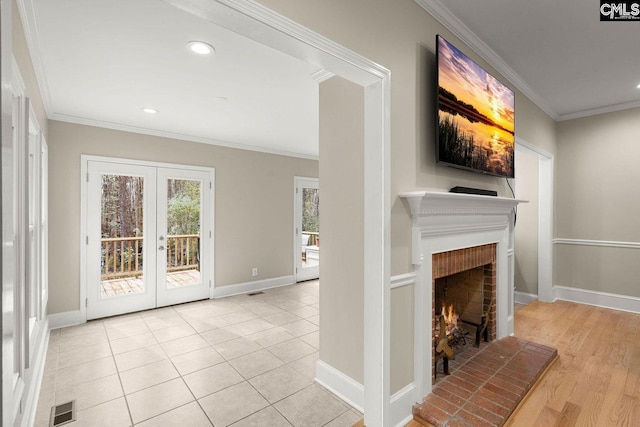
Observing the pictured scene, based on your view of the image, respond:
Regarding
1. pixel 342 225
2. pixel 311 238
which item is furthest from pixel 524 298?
pixel 342 225

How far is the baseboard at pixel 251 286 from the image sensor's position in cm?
515

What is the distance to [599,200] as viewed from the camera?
439 cm

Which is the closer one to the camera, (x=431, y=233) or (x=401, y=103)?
(x=401, y=103)

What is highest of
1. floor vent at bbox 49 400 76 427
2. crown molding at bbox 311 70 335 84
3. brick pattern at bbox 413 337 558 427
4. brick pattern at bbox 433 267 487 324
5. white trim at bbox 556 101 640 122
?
white trim at bbox 556 101 640 122

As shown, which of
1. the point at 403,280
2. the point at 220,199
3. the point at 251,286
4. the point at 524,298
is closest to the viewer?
the point at 403,280

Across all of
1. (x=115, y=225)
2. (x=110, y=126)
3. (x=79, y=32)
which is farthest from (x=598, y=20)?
(x=115, y=225)

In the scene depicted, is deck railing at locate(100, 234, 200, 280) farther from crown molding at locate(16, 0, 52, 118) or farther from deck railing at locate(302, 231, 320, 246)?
deck railing at locate(302, 231, 320, 246)

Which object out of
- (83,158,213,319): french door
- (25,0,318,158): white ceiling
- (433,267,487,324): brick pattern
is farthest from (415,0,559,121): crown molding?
(83,158,213,319): french door

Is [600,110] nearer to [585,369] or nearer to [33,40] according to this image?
[585,369]

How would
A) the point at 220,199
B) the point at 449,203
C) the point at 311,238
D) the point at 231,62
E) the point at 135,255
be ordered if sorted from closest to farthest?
the point at 449,203 → the point at 231,62 → the point at 135,255 → the point at 220,199 → the point at 311,238

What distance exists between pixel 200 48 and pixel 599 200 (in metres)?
5.24

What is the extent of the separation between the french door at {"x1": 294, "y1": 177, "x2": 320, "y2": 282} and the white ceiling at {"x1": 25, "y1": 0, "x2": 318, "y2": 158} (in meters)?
1.87

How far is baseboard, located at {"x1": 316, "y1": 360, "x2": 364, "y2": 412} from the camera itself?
2.22 metres

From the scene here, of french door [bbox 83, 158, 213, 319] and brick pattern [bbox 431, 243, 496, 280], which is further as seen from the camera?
french door [bbox 83, 158, 213, 319]
